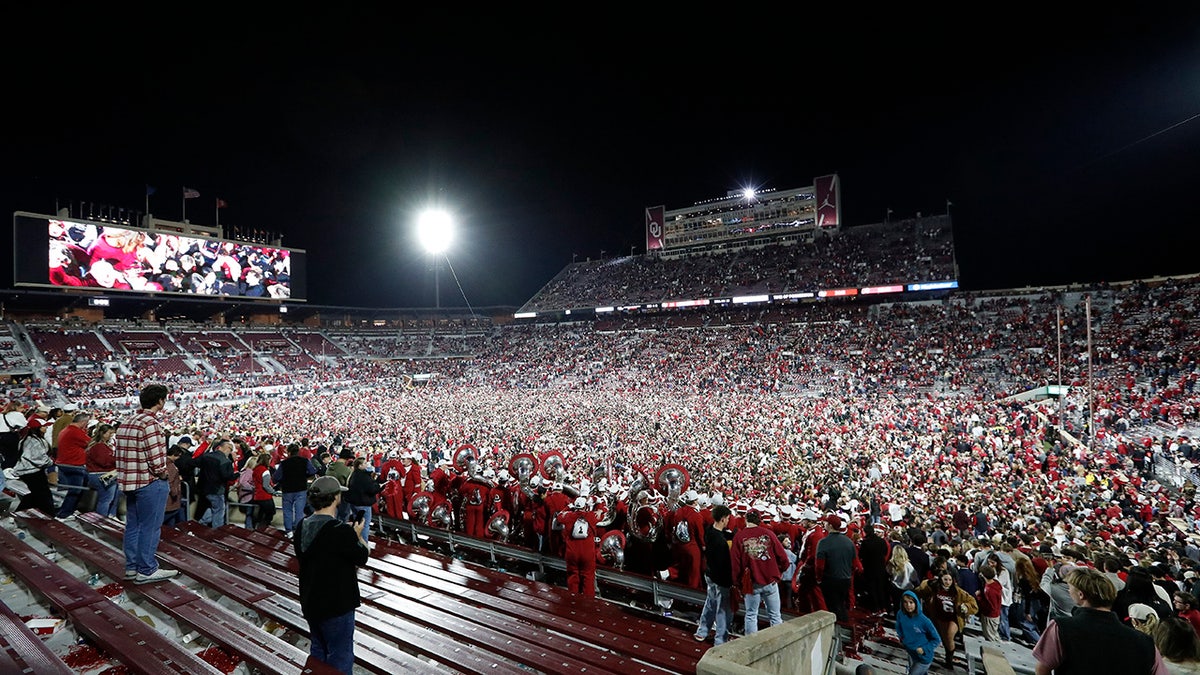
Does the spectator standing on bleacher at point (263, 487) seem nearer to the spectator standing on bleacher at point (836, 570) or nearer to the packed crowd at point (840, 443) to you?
the packed crowd at point (840, 443)

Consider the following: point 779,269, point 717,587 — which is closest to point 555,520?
point 717,587

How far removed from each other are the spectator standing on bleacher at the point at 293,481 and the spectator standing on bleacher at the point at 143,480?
1621 mm

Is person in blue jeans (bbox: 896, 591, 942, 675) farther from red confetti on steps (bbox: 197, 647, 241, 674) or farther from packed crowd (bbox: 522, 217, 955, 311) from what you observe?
packed crowd (bbox: 522, 217, 955, 311)

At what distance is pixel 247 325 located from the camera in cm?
5441

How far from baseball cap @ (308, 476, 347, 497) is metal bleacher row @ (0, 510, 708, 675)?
81 centimetres

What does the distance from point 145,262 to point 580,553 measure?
52497 mm

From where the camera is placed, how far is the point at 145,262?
43000 millimetres

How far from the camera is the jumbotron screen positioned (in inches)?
1492

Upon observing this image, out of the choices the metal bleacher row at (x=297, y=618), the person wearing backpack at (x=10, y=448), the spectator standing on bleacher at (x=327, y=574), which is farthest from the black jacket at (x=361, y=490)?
the person wearing backpack at (x=10, y=448)

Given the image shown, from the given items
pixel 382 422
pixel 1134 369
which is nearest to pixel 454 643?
pixel 382 422

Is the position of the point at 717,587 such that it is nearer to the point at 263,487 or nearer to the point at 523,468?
the point at 523,468

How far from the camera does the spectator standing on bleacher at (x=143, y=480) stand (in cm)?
399

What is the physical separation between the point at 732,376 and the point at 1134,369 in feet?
55.9

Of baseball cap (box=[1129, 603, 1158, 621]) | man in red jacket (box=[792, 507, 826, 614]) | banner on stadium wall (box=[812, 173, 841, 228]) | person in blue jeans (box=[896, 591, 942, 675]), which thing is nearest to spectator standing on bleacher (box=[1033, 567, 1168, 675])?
baseball cap (box=[1129, 603, 1158, 621])
